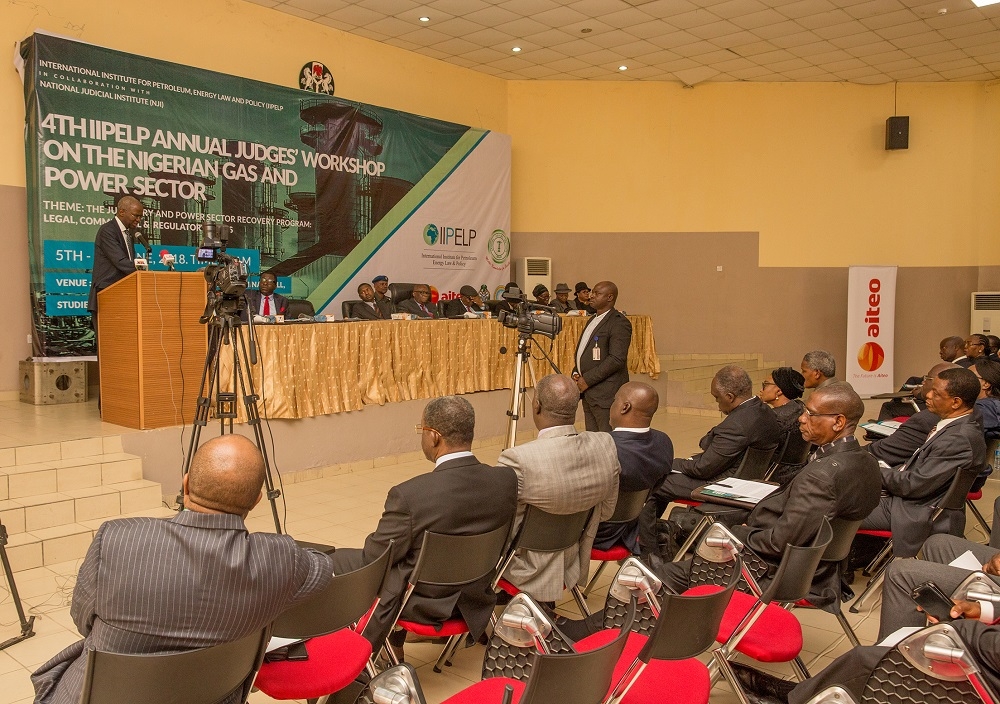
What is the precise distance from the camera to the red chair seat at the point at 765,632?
7.90ft

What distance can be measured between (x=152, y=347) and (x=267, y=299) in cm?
279

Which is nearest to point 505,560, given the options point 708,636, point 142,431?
point 708,636

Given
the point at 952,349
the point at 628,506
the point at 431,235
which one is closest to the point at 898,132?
the point at 952,349

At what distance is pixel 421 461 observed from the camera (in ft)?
24.0

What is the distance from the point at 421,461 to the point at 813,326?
6865mm

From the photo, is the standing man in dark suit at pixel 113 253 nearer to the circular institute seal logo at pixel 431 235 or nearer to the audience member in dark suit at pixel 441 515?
the audience member in dark suit at pixel 441 515

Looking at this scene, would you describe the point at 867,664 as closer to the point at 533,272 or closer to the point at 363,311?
the point at 363,311

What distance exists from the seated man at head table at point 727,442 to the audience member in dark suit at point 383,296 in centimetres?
512

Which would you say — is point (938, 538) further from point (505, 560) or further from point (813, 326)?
point (813, 326)

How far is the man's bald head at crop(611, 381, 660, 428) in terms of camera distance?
3625 mm

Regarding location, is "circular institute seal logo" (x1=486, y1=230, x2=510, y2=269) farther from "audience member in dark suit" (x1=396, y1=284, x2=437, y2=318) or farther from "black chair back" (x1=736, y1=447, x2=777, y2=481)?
"black chair back" (x1=736, y1=447, x2=777, y2=481)

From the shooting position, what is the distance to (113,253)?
5.89m

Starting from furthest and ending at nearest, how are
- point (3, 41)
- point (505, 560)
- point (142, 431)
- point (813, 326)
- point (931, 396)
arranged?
point (813, 326)
point (3, 41)
point (142, 431)
point (931, 396)
point (505, 560)

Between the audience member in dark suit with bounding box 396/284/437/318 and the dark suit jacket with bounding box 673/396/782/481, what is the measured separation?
16.8 feet
